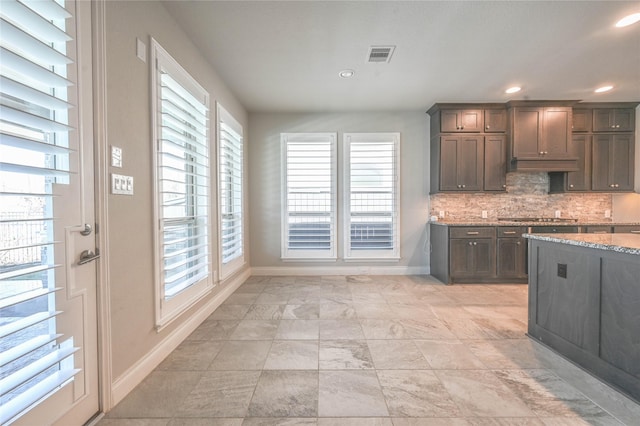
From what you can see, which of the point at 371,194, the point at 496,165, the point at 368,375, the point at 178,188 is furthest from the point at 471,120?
the point at 178,188

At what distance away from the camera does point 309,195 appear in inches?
184

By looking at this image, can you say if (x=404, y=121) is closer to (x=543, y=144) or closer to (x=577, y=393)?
(x=543, y=144)

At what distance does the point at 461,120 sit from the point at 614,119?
7.76 feet

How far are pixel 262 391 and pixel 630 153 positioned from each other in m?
6.10

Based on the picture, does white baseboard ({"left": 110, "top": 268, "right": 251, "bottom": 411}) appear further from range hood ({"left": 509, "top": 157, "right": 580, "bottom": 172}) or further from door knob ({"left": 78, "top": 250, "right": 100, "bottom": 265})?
range hood ({"left": 509, "top": 157, "right": 580, "bottom": 172})

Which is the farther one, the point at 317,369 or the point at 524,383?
the point at 317,369

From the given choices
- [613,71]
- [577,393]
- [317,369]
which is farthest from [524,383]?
[613,71]

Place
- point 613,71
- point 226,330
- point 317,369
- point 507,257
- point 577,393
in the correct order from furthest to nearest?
point 507,257 < point 613,71 < point 226,330 < point 317,369 < point 577,393

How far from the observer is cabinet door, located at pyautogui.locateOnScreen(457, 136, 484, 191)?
4.34 metres

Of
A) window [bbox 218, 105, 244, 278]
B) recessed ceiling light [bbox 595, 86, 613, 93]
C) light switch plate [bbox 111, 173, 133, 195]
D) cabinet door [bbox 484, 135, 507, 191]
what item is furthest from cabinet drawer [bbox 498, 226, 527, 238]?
light switch plate [bbox 111, 173, 133, 195]

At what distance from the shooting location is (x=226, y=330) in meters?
2.63

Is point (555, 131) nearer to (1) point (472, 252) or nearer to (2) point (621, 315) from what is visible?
(1) point (472, 252)

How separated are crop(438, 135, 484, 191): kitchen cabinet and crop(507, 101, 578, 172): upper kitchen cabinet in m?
0.52

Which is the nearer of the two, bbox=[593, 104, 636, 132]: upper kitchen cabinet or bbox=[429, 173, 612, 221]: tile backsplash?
bbox=[593, 104, 636, 132]: upper kitchen cabinet
